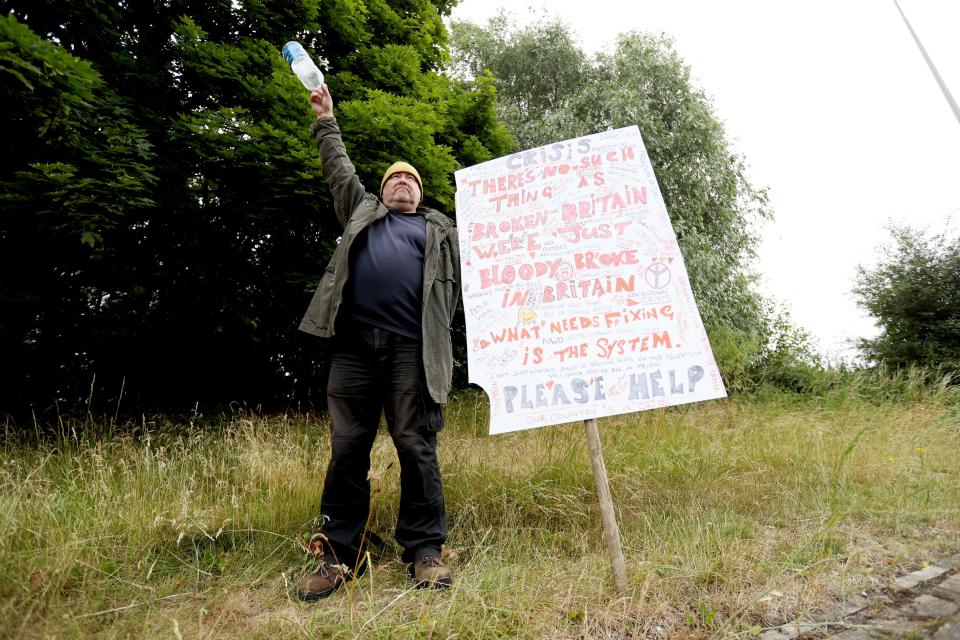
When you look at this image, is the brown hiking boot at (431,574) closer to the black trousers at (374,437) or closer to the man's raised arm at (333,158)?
the black trousers at (374,437)

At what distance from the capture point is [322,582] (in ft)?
7.25

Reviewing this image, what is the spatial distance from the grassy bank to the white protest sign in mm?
785

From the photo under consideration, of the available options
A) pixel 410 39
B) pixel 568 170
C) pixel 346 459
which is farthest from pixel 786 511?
pixel 410 39

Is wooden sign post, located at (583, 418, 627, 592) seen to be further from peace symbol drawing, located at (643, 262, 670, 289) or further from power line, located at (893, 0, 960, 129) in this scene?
power line, located at (893, 0, 960, 129)

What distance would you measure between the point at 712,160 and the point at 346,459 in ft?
38.2

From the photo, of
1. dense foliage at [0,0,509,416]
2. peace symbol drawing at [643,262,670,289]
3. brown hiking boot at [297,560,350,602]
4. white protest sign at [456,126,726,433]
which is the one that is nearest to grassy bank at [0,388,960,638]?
brown hiking boot at [297,560,350,602]

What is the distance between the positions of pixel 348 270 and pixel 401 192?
570 mm

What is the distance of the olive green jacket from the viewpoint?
2.41 meters

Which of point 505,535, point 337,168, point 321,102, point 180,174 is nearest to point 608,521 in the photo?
point 505,535

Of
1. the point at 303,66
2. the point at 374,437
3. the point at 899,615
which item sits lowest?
the point at 899,615

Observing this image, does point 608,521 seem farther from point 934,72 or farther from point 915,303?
Result: point 915,303

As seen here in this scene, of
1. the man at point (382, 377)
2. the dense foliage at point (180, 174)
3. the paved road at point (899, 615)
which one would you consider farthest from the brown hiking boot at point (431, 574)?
the dense foliage at point (180, 174)

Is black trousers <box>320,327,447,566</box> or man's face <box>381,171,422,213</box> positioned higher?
man's face <box>381,171,422,213</box>

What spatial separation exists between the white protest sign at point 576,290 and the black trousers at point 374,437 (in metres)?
0.34
